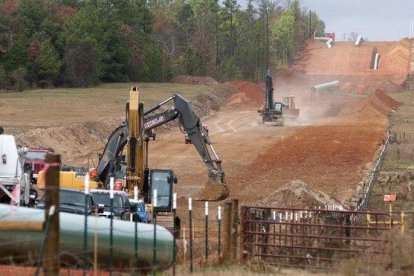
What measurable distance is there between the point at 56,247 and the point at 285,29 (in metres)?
149

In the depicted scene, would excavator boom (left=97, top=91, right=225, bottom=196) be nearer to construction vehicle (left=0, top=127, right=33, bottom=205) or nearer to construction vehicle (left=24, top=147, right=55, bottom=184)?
construction vehicle (left=24, top=147, right=55, bottom=184)

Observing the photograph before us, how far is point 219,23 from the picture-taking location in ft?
540

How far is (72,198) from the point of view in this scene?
25.5 m

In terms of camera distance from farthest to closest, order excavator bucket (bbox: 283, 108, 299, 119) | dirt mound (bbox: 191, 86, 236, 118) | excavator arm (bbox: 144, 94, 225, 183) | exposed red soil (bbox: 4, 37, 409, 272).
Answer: dirt mound (bbox: 191, 86, 236, 118), excavator bucket (bbox: 283, 108, 299, 119), exposed red soil (bbox: 4, 37, 409, 272), excavator arm (bbox: 144, 94, 225, 183)

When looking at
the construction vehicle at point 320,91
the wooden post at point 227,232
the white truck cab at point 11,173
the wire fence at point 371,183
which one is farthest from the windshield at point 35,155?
the construction vehicle at point 320,91

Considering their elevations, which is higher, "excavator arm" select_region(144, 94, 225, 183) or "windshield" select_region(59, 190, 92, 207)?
"excavator arm" select_region(144, 94, 225, 183)

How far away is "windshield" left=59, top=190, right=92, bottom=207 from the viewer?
2523 cm

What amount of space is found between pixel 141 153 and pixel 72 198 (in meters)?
7.89

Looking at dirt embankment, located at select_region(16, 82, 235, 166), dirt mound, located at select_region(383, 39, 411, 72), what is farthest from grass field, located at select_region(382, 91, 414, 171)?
dirt mound, located at select_region(383, 39, 411, 72)

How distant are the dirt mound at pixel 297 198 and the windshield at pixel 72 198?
899cm

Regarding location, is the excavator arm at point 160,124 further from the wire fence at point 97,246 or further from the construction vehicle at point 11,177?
the wire fence at point 97,246

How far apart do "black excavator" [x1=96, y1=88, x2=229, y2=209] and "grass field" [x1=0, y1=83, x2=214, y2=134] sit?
23.1 metres

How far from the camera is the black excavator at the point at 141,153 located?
32.8m

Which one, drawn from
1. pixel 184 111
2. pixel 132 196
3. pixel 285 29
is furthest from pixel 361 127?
pixel 285 29
